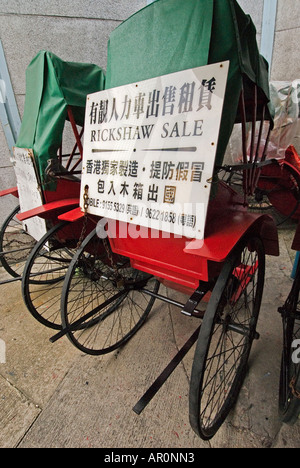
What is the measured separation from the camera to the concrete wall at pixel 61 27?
3.63m

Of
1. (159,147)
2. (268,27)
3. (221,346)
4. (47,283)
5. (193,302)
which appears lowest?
(47,283)

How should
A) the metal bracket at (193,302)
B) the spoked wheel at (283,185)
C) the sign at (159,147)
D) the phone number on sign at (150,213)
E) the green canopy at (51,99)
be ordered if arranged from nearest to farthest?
the sign at (159,147)
the phone number on sign at (150,213)
the metal bracket at (193,302)
the green canopy at (51,99)
the spoked wheel at (283,185)

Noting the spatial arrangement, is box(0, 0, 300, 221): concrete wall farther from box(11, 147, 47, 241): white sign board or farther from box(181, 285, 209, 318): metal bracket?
box(181, 285, 209, 318): metal bracket

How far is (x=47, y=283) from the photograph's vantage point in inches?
136

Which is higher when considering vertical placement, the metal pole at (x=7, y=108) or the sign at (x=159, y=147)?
the metal pole at (x=7, y=108)

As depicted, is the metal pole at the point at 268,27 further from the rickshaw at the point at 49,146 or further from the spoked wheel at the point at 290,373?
the spoked wheel at the point at 290,373

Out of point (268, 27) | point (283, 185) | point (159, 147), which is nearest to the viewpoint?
point (159, 147)

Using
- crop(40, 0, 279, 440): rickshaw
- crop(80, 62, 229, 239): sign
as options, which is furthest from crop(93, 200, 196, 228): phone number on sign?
crop(40, 0, 279, 440): rickshaw

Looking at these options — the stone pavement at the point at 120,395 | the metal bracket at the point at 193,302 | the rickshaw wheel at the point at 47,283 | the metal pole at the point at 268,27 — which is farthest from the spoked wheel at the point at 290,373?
the metal pole at the point at 268,27

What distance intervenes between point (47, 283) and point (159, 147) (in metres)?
2.85

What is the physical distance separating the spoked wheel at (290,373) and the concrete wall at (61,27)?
4478 mm

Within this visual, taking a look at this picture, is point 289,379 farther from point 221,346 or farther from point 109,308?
point 109,308

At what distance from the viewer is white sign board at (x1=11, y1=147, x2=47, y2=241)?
253 cm

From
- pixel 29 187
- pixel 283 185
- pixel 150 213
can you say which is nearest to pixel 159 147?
pixel 150 213
